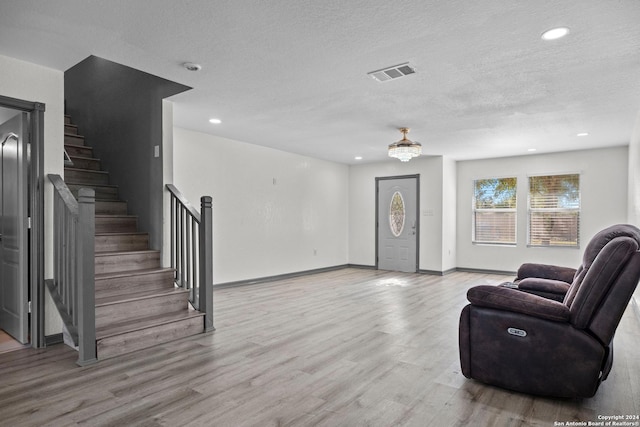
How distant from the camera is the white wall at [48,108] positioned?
3312 mm

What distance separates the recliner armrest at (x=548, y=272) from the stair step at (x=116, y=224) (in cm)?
444

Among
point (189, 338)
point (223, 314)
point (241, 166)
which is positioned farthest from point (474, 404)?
point (241, 166)

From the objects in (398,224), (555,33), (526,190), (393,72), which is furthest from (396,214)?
(555,33)

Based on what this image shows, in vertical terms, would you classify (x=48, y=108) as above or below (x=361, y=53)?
below

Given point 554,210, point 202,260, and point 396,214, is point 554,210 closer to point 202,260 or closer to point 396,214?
point 396,214

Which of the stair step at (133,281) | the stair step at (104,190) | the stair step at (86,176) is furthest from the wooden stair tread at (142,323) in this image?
the stair step at (86,176)

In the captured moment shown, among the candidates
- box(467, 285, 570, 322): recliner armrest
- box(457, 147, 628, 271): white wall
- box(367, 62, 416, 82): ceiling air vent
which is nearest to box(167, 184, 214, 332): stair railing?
box(367, 62, 416, 82): ceiling air vent

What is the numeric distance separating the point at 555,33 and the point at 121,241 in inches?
172

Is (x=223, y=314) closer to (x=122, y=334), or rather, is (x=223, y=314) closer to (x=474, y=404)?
(x=122, y=334)

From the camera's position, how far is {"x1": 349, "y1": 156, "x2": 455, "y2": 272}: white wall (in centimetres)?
782

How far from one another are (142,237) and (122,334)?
55.0 inches

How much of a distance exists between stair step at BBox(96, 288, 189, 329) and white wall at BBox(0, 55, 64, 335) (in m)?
0.50

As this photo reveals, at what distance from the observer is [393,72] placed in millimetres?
3379

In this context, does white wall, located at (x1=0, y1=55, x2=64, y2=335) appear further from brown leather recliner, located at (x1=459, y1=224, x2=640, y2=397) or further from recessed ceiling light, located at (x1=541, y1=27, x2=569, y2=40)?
recessed ceiling light, located at (x1=541, y1=27, x2=569, y2=40)
